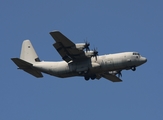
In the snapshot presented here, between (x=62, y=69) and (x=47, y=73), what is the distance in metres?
2.52

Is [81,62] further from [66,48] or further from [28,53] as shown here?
[28,53]

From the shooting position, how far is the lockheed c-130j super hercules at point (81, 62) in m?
47.9

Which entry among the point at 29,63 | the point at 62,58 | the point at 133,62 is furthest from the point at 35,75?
the point at 133,62

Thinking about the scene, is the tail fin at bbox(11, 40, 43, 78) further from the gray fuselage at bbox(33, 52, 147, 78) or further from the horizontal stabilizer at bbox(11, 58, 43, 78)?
the gray fuselage at bbox(33, 52, 147, 78)

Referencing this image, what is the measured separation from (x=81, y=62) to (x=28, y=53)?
8205 millimetres

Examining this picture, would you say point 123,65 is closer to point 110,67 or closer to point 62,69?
point 110,67

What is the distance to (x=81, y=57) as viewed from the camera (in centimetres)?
4916

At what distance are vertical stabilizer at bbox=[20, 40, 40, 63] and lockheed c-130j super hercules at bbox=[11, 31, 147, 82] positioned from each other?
6.07ft

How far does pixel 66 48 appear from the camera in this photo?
4788 cm

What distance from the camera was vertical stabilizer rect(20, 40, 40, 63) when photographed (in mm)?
53625

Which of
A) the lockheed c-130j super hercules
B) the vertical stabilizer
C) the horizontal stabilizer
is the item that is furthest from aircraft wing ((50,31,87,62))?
the vertical stabilizer

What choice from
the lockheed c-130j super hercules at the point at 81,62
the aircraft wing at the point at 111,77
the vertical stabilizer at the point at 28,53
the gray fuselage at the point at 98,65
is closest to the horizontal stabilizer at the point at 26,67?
the lockheed c-130j super hercules at the point at 81,62

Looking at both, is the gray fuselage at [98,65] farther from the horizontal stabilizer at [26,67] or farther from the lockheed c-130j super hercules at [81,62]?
the horizontal stabilizer at [26,67]

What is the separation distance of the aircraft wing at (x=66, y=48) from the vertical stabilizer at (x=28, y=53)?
18.9 ft
